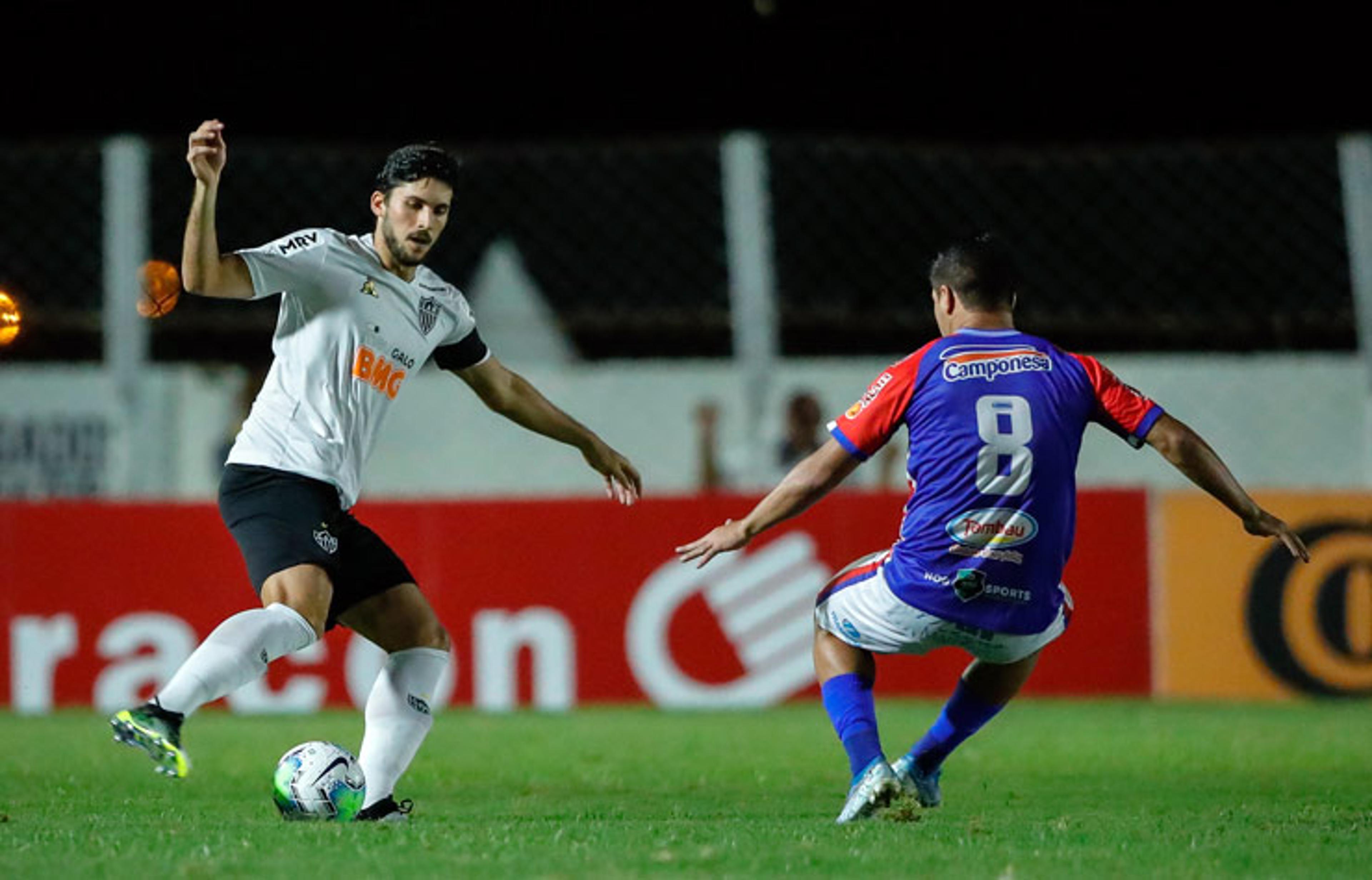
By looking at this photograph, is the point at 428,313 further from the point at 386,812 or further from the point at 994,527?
the point at 994,527

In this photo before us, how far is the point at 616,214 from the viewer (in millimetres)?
14461

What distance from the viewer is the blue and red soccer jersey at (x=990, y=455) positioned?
21.7 feet

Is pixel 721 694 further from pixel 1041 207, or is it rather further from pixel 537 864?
pixel 537 864

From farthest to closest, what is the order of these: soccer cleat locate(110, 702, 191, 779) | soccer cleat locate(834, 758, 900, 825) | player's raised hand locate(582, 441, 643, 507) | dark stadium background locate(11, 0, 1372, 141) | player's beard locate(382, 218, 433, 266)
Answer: dark stadium background locate(11, 0, 1372, 141), player's raised hand locate(582, 441, 643, 507), player's beard locate(382, 218, 433, 266), soccer cleat locate(834, 758, 900, 825), soccer cleat locate(110, 702, 191, 779)

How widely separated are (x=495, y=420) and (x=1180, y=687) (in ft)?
14.7

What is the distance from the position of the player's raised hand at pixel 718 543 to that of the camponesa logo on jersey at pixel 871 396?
50cm

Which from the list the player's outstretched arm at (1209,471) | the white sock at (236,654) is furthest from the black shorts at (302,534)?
the player's outstretched arm at (1209,471)

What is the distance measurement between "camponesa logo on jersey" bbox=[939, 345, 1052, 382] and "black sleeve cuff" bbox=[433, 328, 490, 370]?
1.58 meters

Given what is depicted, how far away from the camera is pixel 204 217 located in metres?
6.14

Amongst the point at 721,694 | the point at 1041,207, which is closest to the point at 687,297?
the point at 1041,207

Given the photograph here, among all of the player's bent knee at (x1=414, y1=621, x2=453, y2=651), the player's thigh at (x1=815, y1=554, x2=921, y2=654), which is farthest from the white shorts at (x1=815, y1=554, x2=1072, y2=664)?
the player's bent knee at (x1=414, y1=621, x2=453, y2=651)

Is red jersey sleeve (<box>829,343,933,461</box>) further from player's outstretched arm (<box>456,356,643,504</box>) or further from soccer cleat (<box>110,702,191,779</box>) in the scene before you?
soccer cleat (<box>110,702,191,779</box>)

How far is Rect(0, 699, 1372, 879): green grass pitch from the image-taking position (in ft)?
18.1

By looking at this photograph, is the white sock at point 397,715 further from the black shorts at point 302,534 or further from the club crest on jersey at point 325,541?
the club crest on jersey at point 325,541
